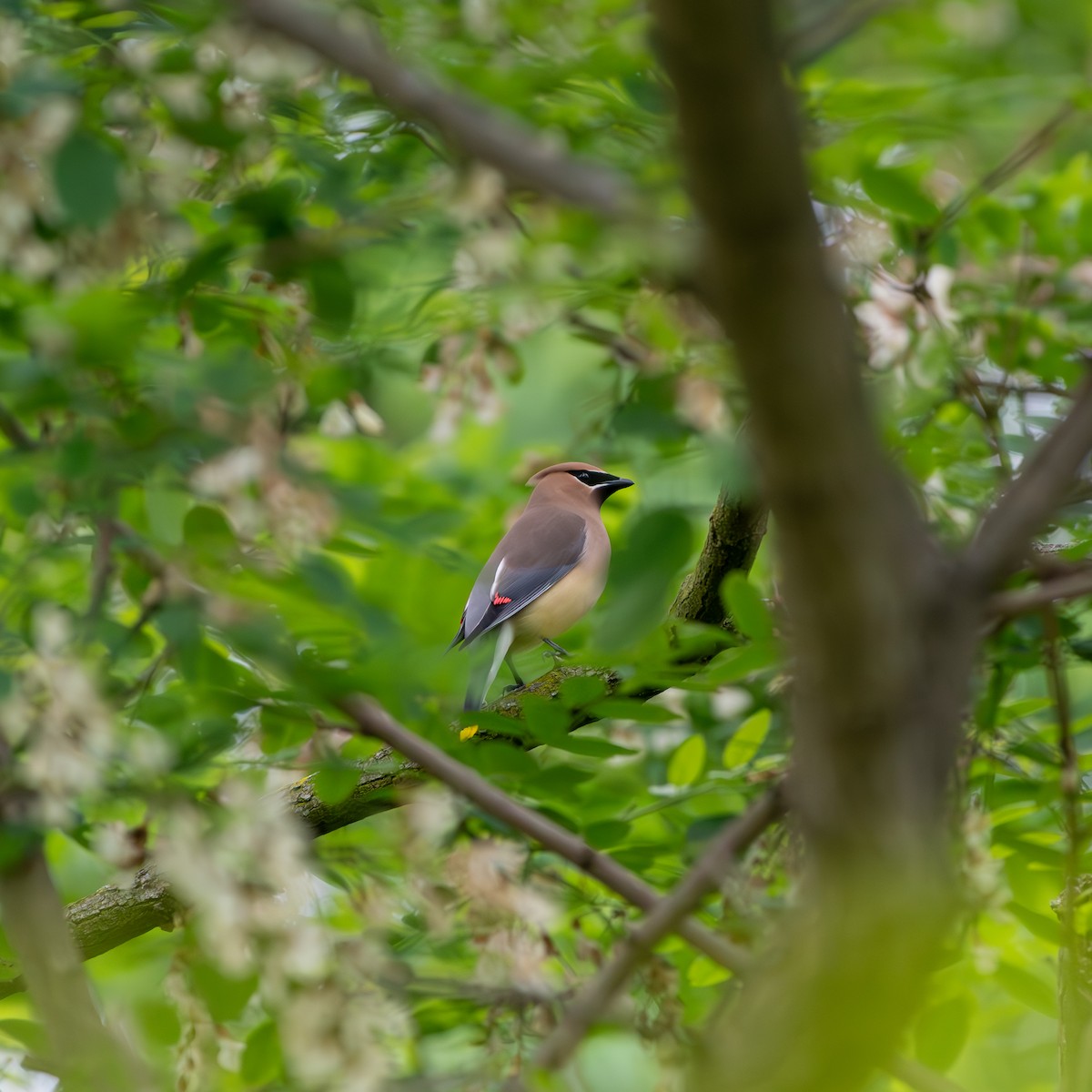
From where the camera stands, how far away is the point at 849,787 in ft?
2.58

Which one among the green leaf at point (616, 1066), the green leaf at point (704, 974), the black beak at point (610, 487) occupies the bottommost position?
the black beak at point (610, 487)

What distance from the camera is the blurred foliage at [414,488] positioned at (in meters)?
2.00

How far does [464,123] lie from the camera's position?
0.83m

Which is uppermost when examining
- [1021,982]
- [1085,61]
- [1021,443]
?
[1085,61]

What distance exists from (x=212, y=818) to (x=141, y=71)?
1.49 meters

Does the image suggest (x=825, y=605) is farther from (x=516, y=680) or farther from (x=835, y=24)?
(x=516, y=680)

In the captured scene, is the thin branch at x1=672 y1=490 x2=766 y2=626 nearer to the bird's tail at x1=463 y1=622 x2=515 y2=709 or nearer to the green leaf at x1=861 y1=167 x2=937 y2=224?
the bird's tail at x1=463 y1=622 x2=515 y2=709

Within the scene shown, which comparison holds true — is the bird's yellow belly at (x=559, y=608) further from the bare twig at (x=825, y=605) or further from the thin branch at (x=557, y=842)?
the bare twig at (x=825, y=605)

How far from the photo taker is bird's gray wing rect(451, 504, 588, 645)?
4.31 m

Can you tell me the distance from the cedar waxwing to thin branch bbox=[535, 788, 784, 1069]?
267 cm

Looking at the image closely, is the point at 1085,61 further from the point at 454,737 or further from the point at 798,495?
the point at 798,495

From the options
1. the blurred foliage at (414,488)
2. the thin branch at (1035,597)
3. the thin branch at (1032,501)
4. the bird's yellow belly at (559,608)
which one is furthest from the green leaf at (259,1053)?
the bird's yellow belly at (559,608)

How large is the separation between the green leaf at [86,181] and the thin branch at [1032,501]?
1703 mm

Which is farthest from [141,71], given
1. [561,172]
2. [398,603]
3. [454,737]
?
[561,172]
